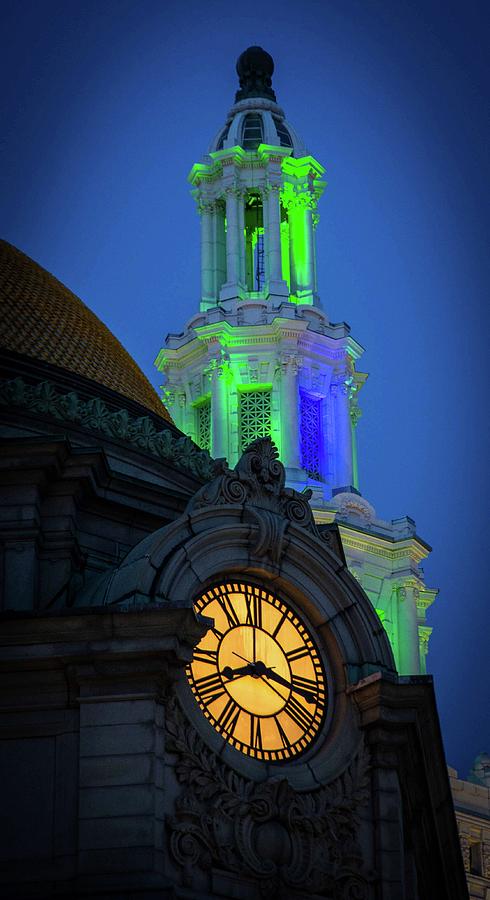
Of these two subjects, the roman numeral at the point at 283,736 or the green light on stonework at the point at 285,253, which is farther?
the green light on stonework at the point at 285,253

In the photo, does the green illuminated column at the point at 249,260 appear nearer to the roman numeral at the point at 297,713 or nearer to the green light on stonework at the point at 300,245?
the green light on stonework at the point at 300,245

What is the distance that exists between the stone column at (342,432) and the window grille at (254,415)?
2.44 m

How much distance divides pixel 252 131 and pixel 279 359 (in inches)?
435

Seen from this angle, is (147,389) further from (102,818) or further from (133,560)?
(102,818)

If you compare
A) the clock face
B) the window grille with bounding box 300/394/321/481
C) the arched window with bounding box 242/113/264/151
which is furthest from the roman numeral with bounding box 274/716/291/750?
the arched window with bounding box 242/113/264/151

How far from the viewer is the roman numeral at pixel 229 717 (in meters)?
24.8

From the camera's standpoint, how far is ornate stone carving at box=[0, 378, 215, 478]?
30.0m

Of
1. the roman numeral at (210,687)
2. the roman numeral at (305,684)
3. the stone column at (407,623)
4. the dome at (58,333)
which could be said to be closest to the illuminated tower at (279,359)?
the stone column at (407,623)

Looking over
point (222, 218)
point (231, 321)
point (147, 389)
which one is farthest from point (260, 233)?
point (147, 389)

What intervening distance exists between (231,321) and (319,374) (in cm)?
351

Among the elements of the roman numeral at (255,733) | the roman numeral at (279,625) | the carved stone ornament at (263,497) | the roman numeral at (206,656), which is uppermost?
the carved stone ornament at (263,497)

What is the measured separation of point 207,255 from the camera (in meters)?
74.4

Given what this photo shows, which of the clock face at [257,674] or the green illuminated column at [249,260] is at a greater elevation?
the green illuminated column at [249,260]

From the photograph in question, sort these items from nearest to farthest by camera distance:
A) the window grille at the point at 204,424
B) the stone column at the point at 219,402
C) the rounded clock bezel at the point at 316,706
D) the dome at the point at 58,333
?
the rounded clock bezel at the point at 316,706 → the dome at the point at 58,333 → the stone column at the point at 219,402 → the window grille at the point at 204,424
